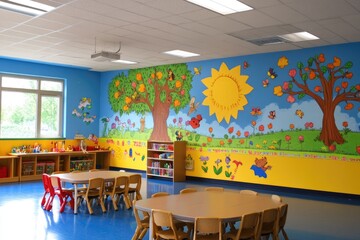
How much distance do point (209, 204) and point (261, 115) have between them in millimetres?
5235

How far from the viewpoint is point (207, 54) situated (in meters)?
9.70

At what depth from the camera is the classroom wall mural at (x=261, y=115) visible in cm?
835

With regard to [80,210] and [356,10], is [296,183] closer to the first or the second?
[356,10]

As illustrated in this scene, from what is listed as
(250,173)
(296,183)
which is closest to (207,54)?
(250,173)

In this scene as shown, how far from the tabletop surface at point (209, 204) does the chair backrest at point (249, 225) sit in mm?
100

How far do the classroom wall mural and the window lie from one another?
2.38 meters

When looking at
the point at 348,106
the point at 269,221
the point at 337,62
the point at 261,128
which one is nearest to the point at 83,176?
the point at 269,221

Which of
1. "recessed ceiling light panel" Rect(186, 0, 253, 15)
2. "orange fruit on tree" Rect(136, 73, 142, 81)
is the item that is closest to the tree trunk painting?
"orange fruit on tree" Rect(136, 73, 142, 81)

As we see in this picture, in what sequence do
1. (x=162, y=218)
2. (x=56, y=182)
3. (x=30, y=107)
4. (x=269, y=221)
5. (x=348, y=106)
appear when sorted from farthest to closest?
(x=30, y=107) → (x=348, y=106) → (x=56, y=182) → (x=269, y=221) → (x=162, y=218)

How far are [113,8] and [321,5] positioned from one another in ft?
10.4

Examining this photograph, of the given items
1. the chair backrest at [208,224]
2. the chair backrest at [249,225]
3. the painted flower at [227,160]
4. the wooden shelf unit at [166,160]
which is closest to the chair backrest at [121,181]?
the chair backrest at [249,225]

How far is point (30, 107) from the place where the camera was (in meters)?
11.7

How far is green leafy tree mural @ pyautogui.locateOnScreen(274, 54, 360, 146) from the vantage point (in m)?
8.27

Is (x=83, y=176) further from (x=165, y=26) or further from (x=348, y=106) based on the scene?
(x=348, y=106)
